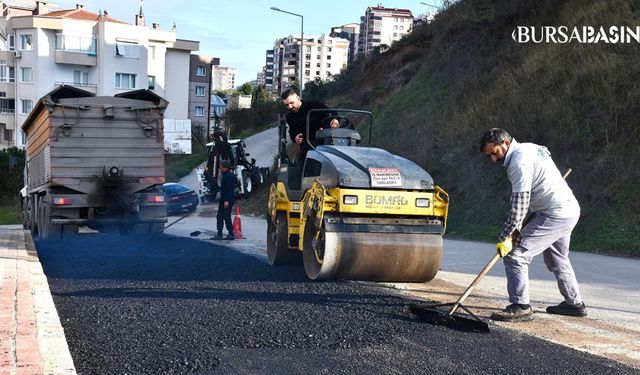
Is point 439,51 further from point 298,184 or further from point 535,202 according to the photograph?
point 535,202

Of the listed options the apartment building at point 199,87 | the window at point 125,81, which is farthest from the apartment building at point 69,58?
the apartment building at point 199,87

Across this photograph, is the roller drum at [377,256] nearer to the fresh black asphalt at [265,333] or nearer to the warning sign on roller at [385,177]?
the fresh black asphalt at [265,333]

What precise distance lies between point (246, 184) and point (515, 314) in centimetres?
2912

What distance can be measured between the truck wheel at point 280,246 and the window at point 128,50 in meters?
57.1

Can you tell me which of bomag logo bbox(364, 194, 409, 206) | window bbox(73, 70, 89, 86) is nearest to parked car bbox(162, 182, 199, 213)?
bomag logo bbox(364, 194, 409, 206)

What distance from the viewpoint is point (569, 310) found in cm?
745

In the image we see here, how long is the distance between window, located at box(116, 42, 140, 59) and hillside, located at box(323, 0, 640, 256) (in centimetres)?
3810

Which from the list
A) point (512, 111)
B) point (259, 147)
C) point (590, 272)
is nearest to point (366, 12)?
point (259, 147)

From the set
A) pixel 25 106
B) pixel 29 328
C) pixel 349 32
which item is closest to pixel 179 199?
pixel 29 328

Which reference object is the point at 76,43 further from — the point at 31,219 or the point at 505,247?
the point at 505,247

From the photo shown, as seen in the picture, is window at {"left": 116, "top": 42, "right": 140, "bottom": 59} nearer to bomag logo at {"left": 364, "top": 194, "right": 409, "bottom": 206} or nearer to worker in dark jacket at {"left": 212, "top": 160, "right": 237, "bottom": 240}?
worker in dark jacket at {"left": 212, "top": 160, "right": 237, "bottom": 240}

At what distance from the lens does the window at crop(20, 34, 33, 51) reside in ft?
209

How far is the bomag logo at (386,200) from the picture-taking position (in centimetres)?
834

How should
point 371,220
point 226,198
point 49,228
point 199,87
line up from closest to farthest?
point 371,220
point 49,228
point 226,198
point 199,87
